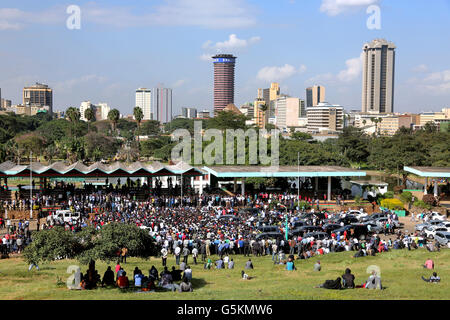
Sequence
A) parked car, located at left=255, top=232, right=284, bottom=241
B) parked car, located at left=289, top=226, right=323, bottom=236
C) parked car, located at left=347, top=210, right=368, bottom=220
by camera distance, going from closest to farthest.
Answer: parked car, located at left=255, top=232, right=284, bottom=241
parked car, located at left=289, top=226, right=323, bottom=236
parked car, located at left=347, top=210, right=368, bottom=220

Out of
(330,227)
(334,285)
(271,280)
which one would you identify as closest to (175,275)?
(271,280)

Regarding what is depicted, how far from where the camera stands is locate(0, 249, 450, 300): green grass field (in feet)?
53.8

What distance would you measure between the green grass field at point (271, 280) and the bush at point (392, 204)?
17937mm

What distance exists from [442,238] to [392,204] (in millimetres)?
14664

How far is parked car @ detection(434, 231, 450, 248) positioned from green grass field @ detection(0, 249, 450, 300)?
12.3 feet

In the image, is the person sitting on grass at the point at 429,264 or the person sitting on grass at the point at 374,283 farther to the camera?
the person sitting on grass at the point at 429,264

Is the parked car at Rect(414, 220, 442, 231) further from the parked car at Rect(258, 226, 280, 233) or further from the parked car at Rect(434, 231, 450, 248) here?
the parked car at Rect(258, 226, 280, 233)

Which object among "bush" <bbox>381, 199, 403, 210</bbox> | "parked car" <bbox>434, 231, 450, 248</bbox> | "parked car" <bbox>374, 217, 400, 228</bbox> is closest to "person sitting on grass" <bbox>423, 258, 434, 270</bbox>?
"parked car" <bbox>434, 231, 450, 248</bbox>

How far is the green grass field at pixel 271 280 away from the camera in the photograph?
53.8 ft

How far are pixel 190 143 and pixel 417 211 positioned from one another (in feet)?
117

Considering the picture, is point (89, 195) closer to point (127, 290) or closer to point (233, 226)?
point (233, 226)

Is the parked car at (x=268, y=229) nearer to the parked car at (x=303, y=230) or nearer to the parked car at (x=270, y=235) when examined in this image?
the parked car at (x=303, y=230)

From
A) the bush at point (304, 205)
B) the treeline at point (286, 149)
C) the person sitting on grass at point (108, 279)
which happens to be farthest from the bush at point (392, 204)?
the person sitting on grass at point (108, 279)
